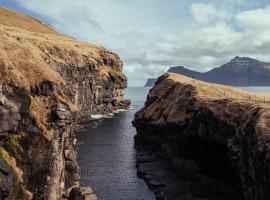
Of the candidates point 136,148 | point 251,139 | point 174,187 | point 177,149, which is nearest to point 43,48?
point 136,148

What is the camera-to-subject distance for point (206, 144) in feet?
284

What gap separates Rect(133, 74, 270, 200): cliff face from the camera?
2339 inches

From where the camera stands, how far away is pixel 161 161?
350 ft

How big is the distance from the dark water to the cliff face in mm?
3676

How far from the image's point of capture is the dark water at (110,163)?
83688 mm

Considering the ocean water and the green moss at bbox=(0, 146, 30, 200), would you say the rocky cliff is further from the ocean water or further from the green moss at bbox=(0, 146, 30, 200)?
the ocean water

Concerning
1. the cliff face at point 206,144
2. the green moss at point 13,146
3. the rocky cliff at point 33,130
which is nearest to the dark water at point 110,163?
the cliff face at point 206,144

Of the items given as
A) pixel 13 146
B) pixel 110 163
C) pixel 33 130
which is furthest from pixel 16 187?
pixel 110 163

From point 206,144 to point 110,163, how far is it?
98.0 feet

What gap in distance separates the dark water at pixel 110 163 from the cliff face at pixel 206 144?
12.1ft

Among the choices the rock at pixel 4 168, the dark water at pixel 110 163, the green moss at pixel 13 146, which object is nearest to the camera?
the rock at pixel 4 168

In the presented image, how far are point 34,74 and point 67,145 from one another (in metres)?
13.7

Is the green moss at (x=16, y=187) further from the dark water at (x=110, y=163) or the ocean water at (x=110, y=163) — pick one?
the ocean water at (x=110, y=163)

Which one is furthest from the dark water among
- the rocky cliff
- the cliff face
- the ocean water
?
the rocky cliff
